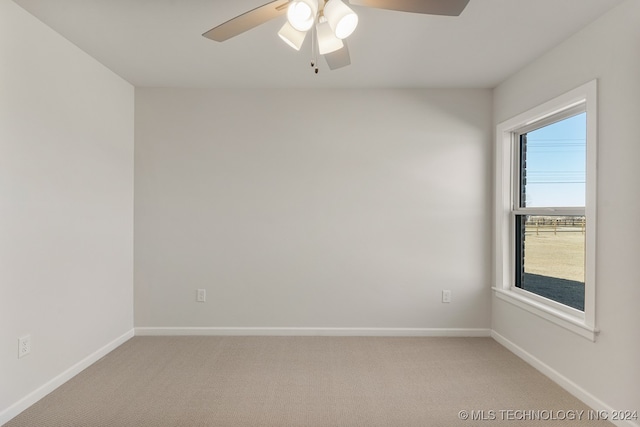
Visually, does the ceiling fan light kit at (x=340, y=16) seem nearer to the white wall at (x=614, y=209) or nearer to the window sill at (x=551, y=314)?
the white wall at (x=614, y=209)

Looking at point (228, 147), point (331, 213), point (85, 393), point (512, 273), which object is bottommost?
point (85, 393)

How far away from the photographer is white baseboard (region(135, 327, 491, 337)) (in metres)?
3.54

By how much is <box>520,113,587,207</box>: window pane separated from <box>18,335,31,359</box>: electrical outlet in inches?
149

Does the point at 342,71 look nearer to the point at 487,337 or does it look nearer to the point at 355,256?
the point at 355,256

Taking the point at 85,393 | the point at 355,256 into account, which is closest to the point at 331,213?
the point at 355,256

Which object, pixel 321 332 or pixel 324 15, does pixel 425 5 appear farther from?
pixel 321 332

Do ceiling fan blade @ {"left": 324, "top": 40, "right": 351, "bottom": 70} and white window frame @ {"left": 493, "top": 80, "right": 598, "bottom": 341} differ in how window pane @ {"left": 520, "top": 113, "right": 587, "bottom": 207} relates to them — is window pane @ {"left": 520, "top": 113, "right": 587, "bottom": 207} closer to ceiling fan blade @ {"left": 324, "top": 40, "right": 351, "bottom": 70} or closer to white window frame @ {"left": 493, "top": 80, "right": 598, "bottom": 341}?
white window frame @ {"left": 493, "top": 80, "right": 598, "bottom": 341}

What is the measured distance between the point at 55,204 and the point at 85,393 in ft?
4.28

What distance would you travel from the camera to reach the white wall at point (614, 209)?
1998mm

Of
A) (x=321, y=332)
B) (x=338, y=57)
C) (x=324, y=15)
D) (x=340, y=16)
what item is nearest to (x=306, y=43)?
(x=338, y=57)

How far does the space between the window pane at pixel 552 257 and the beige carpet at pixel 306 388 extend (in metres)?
0.64

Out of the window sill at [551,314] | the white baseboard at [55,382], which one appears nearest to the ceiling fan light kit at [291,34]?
the window sill at [551,314]

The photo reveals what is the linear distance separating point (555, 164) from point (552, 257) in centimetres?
74

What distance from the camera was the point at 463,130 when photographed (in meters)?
3.54
